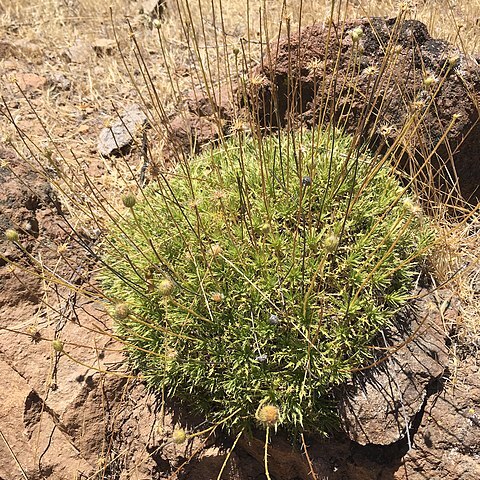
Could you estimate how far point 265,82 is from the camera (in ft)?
12.4

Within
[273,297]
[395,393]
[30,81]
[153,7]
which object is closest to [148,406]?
[273,297]

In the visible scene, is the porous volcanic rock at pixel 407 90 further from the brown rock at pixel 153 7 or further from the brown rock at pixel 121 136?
the brown rock at pixel 153 7

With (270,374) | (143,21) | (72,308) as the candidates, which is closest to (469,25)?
(143,21)

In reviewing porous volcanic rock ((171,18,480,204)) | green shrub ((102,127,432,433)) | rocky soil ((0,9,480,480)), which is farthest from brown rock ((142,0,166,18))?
green shrub ((102,127,432,433))

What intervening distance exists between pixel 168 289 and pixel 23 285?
5.03ft

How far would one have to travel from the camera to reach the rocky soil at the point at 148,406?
99.7 inches

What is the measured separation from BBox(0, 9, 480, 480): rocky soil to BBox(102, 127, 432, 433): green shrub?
0.17 metres

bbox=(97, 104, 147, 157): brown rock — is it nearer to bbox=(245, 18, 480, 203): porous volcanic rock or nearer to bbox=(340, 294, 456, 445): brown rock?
bbox=(245, 18, 480, 203): porous volcanic rock

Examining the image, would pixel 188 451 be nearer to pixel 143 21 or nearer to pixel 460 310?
pixel 460 310

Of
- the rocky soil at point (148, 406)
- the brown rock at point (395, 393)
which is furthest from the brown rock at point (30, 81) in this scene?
the brown rock at point (395, 393)

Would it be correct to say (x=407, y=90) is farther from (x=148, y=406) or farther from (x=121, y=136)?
(x=148, y=406)

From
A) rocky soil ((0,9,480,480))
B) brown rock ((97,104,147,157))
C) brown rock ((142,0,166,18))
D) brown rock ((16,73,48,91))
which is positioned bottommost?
rocky soil ((0,9,480,480))

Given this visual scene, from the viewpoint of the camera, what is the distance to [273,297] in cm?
264

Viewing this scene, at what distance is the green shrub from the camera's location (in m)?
2.51
